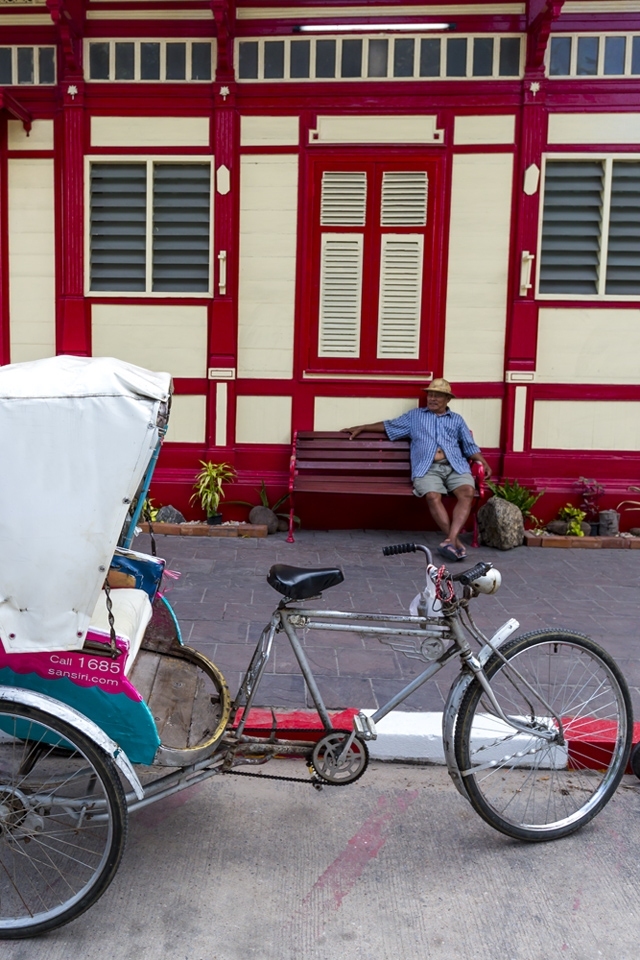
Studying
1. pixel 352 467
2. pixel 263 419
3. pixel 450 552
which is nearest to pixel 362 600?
pixel 450 552

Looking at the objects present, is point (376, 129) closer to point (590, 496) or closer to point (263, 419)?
point (263, 419)

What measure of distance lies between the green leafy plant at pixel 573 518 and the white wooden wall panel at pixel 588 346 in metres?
1.28

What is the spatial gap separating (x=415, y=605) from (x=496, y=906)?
1.05 m

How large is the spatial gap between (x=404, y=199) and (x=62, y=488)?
20.2 ft

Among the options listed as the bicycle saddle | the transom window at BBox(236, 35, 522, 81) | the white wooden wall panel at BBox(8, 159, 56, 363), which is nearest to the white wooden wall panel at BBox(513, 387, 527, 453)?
the transom window at BBox(236, 35, 522, 81)

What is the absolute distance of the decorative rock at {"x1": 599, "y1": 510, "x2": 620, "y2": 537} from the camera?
25.2 feet

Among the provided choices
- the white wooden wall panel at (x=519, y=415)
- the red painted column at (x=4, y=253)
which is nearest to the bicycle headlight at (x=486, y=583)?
the white wooden wall panel at (x=519, y=415)

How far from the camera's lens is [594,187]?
25.4 feet

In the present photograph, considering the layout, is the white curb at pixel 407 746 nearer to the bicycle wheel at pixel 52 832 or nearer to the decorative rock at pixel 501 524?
the bicycle wheel at pixel 52 832

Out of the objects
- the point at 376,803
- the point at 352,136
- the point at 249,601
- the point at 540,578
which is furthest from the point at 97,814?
the point at 352,136

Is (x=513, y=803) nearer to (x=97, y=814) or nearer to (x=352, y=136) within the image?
(x=97, y=814)

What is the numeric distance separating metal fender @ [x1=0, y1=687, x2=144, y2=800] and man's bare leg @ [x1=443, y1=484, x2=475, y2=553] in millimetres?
4796

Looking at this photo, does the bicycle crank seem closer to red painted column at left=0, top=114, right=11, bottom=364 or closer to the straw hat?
the straw hat

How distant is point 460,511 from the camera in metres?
7.20
